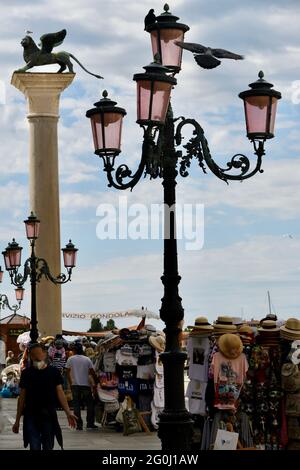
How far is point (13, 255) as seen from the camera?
2836 centimetres

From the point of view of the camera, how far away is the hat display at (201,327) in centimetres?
1448

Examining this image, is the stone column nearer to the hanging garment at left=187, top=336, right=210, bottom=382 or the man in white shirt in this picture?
the man in white shirt

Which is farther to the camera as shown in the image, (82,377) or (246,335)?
(82,377)

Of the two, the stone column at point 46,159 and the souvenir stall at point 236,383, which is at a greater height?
the stone column at point 46,159

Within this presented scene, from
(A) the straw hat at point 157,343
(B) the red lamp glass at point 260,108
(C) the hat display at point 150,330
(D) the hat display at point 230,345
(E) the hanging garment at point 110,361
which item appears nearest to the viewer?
(B) the red lamp glass at point 260,108

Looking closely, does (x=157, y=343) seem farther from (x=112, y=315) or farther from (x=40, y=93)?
(x=112, y=315)

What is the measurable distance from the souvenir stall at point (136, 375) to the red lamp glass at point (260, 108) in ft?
23.7

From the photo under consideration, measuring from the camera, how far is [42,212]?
38.1 meters

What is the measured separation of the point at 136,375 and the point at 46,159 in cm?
1903

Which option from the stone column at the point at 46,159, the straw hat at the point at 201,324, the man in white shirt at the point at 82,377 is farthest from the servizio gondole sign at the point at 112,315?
the straw hat at the point at 201,324

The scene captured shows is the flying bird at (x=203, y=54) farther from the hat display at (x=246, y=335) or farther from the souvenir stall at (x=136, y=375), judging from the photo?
the souvenir stall at (x=136, y=375)

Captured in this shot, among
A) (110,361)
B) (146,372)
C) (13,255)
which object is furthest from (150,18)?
(13,255)
